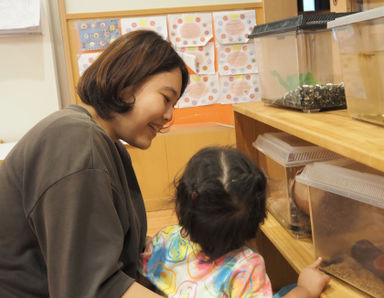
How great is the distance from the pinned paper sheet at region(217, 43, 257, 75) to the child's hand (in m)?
1.77

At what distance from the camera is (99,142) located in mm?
804

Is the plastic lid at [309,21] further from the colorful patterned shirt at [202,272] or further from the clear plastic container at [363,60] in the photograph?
the colorful patterned shirt at [202,272]

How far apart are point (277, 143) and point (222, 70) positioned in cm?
139

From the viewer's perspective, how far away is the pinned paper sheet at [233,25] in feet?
8.20

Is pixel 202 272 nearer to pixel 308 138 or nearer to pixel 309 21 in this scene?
pixel 308 138

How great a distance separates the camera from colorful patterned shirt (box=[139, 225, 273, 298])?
0.89 m

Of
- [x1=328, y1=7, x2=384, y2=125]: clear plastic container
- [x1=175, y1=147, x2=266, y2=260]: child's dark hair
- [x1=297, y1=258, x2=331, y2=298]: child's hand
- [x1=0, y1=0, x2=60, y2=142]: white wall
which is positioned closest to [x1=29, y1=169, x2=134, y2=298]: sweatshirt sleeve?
Answer: [x1=175, y1=147, x2=266, y2=260]: child's dark hair

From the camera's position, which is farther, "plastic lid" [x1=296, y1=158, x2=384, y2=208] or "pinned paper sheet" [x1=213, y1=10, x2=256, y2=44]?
"pinned paper sheet" [x1=213, y1=10, x2=256, y2=44]

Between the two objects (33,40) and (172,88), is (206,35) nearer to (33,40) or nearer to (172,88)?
(33,40)

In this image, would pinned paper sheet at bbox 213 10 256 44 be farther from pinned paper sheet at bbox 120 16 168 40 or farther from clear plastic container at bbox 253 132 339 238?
clear plastic container at bbox 253 132 339 238

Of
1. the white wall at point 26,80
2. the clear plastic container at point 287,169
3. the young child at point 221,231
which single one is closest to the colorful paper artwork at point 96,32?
the white wall at point 26,80

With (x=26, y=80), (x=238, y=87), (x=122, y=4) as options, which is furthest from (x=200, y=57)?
(x=26, y=80)

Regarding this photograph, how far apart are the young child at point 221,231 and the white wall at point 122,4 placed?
1.72 meters

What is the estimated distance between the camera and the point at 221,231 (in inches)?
34.8
